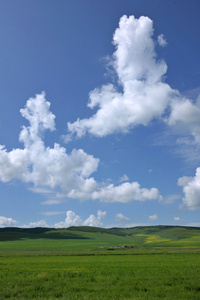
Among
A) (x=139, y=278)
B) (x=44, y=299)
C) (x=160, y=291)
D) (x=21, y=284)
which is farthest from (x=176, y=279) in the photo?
(x=21, y=284)

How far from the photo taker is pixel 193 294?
54.7 feet

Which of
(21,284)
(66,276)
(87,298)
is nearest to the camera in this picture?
(87,298)

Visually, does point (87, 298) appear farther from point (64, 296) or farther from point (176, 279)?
point (176, 279)

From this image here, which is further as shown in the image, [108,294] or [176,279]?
[176,279]

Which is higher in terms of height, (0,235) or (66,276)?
(66,276)

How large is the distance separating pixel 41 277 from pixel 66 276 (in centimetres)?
255

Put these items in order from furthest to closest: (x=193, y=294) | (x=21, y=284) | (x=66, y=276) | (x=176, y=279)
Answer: (x=66, y=276)
(x=176, y=279)
(x=21, y=284)
(x=193, y=294)

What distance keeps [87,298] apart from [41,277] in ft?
29.8

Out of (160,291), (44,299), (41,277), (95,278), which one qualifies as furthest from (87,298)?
(41,277)

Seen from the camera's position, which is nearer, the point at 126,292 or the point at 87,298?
the point at 87,298

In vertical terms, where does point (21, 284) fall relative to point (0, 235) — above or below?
above

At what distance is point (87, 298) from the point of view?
15672 mm

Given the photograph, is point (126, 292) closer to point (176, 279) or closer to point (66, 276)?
point (176, 279)

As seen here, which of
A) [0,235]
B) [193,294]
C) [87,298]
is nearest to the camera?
[87,298]
